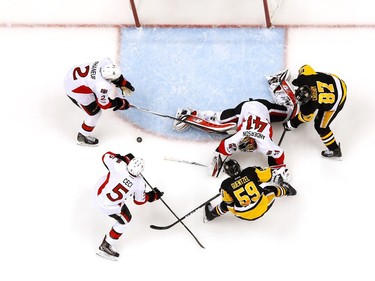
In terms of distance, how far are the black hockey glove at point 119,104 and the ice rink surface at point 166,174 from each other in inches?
16.3

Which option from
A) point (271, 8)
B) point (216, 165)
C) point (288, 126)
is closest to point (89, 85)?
point (216, 165)

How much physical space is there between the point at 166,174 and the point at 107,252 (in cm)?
84

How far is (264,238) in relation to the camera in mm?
6883

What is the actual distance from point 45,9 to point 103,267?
2.53 m

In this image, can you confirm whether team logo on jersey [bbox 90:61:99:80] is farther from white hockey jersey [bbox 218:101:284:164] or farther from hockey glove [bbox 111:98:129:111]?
white hockey jersey [bbox 218:101:284:164]

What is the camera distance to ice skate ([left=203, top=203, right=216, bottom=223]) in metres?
6.89

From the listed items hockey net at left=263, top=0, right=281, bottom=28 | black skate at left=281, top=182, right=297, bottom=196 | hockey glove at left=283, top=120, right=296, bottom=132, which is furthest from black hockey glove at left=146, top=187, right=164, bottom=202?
hockey net at left=263, top=0, right=281, bottom=28

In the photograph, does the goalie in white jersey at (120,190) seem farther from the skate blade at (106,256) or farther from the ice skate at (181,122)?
the ice skate at (181,122)

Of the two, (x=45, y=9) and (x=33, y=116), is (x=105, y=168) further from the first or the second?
(x=45, y=9)

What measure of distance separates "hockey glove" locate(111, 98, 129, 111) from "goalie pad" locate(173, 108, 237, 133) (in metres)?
0.51

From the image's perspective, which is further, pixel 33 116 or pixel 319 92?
pixel 33 116

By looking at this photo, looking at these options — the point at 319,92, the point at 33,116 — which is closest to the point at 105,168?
the point at 33,116

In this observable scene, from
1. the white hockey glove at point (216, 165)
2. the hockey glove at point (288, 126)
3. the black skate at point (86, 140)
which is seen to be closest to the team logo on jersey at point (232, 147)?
the white hockey glove at point (216, 165)

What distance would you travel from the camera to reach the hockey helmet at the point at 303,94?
6602 mm
